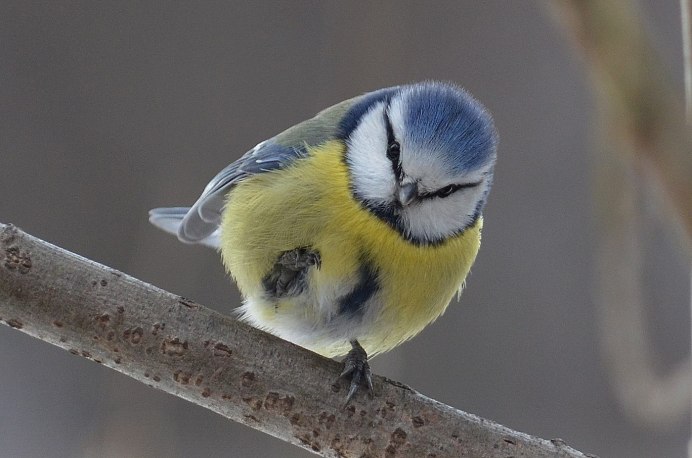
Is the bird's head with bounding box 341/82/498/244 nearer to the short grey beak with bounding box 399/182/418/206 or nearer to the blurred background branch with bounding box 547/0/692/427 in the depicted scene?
the short grey beak with bounding box 399/182/418/206

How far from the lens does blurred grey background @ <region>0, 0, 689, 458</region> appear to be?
219 cm

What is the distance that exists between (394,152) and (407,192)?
8 centimetres

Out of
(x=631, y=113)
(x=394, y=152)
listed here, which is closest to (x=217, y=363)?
(x=394, y=152)

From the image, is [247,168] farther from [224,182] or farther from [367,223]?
[367,223]

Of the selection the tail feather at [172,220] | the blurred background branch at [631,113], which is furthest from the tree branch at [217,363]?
the tail feather at [172,220]

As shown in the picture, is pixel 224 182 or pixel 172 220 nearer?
pixel 224 182

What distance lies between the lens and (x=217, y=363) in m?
1.07

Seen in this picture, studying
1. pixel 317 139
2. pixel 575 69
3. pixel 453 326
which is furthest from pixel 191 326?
pixel 575 69

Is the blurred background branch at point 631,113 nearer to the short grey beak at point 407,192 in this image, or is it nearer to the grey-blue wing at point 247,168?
the short grey beak at point 407,192

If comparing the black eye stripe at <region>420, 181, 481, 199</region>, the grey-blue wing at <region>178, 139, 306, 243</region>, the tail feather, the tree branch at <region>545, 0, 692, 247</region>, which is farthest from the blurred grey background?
the tree branch at <region>545, 0, 692, 247</region>

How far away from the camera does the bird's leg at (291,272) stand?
1.24 m

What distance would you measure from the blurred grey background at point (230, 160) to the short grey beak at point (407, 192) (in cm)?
82

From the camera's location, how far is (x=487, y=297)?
237 centimetres

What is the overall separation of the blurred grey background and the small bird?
69cm
